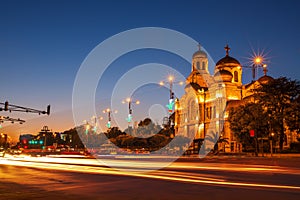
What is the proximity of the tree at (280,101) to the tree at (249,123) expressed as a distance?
1105mm

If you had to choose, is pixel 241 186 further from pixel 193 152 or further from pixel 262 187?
pixel 193 152

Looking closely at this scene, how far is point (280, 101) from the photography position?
55.1 m

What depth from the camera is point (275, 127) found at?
5400 centimetres

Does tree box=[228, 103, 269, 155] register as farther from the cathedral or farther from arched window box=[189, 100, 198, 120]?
arched window box=[189, 100, 198, 120]

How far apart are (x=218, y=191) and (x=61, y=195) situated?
4884 mm

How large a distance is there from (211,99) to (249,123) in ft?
97.5

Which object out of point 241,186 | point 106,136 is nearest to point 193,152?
point 106,136

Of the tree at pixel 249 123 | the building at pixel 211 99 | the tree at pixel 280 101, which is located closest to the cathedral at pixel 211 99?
the building at pixel 211 99

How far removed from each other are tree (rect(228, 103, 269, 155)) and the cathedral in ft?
36.3

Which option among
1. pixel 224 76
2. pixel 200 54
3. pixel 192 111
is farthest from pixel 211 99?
pixel 200 54

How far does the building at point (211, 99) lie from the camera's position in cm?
7656

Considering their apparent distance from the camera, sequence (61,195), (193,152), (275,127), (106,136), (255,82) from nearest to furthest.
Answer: (61,195)
(275,127)
(193,152)
(255,82)
(106,136)

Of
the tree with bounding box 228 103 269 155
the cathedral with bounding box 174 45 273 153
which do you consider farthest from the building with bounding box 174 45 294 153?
the tree with bounding box 228 103 269 155

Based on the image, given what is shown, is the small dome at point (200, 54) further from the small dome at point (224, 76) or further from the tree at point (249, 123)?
the tree at point (249, 123)
